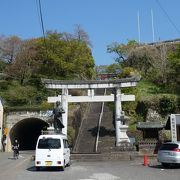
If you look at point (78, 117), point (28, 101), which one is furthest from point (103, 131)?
point (28, 101)

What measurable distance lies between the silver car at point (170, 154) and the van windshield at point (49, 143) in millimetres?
5970

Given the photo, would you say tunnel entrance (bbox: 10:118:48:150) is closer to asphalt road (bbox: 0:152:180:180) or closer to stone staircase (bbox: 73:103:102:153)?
stone staircase (bbox: 73:103:102:153)

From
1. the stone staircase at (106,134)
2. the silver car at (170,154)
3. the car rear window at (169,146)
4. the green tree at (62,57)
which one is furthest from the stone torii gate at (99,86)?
the green tree at (62,57)

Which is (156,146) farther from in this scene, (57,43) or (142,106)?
(57,43)

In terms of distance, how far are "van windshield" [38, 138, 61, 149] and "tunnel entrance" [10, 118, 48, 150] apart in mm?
24570

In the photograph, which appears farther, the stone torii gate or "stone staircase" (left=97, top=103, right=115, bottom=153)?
"stone staircase" (left=97, top=103, right=115, bottom=153)

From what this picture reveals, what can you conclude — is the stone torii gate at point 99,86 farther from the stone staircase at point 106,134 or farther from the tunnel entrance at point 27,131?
the tunnel entrance at point 27,131

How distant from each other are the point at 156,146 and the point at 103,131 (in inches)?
380

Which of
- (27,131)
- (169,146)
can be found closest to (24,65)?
(27,131)

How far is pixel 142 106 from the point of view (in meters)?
44.8

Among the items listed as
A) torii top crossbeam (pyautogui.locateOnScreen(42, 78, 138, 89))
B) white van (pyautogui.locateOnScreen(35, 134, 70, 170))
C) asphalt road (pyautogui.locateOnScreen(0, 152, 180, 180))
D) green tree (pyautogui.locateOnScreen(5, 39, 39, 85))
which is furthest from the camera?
green tree (pyautogui.locateOnScreen(5, 39, 39, 85))

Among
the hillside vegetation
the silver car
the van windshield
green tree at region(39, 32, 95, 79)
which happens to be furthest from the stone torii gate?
green tree at region(39, 32, 95, 79)

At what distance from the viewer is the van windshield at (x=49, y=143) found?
749 inches

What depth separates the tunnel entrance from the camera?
146ft
